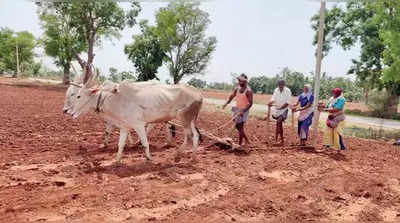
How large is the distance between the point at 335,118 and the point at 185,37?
2963 cm

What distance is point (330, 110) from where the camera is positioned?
809cm

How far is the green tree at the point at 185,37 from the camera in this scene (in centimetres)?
3572

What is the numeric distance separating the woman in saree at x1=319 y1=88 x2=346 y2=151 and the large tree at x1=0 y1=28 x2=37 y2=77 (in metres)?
51.7

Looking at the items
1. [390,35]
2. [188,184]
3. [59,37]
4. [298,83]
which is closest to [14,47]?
[59,37]

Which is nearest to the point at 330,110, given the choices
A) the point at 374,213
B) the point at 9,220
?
the point at 374,213

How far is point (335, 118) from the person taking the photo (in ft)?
26.8

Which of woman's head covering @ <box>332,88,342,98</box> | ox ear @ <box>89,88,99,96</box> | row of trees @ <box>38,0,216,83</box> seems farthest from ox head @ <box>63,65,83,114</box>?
row of trees @ <box>38,0,216,83</box>

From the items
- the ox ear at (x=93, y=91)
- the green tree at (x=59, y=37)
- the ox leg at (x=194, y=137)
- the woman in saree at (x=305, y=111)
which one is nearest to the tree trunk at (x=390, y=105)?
the woman in saree at (x=305, y=111)

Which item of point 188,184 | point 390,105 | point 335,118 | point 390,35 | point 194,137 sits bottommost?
point 188,184

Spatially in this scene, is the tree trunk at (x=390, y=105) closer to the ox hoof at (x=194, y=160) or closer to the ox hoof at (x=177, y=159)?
the ox hoof at (x=194, y=160)

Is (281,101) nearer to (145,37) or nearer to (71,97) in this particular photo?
(71,97)

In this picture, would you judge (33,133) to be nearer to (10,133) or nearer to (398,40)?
(10,133)

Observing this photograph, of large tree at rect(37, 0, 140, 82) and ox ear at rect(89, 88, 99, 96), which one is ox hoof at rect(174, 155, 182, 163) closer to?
ox ear at rect(89, 88, 99, 96)

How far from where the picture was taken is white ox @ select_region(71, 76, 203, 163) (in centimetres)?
629
